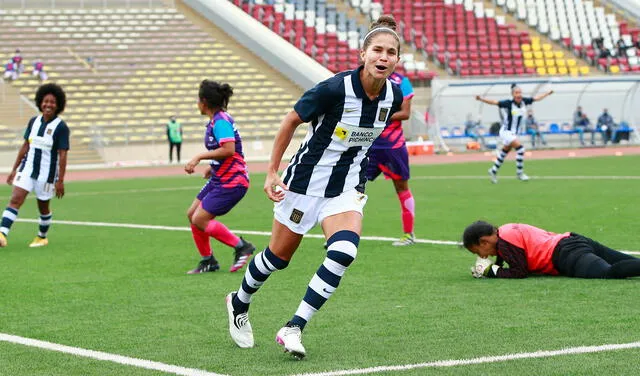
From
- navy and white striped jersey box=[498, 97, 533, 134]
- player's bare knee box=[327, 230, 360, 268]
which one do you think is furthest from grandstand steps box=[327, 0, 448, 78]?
player's bare knee box=[327, 230, 360, 268]

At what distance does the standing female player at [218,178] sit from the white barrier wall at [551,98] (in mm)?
29456

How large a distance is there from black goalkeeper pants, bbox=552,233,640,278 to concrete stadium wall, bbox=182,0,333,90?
34413 mm

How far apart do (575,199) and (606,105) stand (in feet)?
84.7

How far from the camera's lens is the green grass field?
664 centimetres

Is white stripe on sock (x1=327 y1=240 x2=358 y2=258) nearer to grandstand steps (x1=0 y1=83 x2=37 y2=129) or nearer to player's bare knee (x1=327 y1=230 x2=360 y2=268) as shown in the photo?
player's bare knee (x1=327 y1=230 x2=360 y2=268)

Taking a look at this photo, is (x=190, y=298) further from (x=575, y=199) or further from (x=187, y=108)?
(x=187, y=108)

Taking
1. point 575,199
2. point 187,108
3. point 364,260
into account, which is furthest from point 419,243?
point 187,108

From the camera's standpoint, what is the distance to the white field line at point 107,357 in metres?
6.36

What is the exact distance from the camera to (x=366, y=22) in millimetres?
50219

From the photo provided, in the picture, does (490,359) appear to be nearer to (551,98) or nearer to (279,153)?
(279,153)

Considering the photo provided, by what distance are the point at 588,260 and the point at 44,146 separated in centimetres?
745

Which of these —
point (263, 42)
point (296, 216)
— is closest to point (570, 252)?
point (296, 216)

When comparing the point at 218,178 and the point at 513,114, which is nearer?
the point at 218,178

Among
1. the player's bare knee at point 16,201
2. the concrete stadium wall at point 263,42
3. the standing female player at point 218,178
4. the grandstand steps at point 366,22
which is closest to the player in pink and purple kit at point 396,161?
the standing female player at point 218,178
